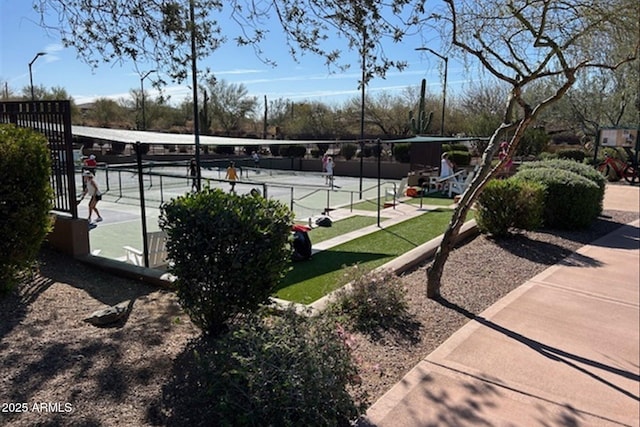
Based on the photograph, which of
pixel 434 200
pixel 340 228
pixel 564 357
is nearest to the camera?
pixel 564 357

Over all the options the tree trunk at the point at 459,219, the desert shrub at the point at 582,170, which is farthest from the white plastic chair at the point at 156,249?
the desert shrub at the point at 582,170

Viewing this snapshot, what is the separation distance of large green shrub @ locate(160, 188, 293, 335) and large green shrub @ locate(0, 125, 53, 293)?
1.68 m

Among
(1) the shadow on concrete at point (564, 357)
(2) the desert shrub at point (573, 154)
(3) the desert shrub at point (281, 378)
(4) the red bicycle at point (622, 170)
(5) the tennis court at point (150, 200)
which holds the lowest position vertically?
(5) the tennis court at point (150, 200)

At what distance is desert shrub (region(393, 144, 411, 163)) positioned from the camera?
2923 cm

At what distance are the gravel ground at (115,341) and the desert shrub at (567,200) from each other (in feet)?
8.86

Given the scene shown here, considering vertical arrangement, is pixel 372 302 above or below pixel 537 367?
above

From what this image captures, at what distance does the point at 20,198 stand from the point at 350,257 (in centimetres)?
509

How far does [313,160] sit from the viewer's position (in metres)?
35.6

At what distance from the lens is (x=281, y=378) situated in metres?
2.64

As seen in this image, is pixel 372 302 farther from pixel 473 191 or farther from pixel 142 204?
pixel 142 204

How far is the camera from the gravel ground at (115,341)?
288 cm

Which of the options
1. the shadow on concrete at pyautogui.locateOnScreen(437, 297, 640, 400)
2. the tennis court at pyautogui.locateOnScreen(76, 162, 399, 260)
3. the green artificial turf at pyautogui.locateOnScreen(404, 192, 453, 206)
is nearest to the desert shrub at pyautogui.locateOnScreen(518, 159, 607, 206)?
the green artificial turf at pyautogui.locateOnScreen(404, 192, 453, 206)

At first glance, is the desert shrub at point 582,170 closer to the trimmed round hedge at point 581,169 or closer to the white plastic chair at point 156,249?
the trimmed round hedge at point 581,169

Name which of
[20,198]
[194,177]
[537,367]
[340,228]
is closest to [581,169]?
[340,228]
